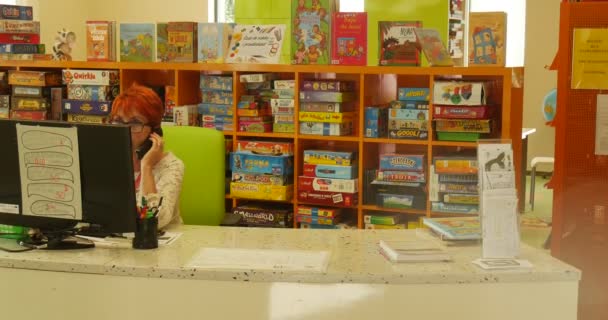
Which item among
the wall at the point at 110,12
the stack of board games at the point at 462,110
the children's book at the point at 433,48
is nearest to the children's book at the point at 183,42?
the children's book at the point at 433,48

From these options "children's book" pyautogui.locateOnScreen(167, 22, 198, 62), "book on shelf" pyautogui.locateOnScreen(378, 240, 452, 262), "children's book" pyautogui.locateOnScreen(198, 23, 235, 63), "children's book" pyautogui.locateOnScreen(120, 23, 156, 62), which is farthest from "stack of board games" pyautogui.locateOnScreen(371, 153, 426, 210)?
"book on shelf" pyautogui.locateOnScreen(378, 240, 452, 262)

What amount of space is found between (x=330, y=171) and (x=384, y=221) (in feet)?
1.53

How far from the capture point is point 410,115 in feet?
15.3

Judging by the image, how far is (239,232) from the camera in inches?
107

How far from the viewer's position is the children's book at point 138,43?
17.3ft

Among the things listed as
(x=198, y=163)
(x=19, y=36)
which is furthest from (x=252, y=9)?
(x=198, y=163)

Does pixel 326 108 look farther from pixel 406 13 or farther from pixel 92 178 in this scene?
pixel 406 13

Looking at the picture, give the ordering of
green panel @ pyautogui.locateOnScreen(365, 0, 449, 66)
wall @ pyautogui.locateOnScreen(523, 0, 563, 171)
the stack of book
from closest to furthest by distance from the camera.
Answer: the stack of book
green panel @ pyautogui.locateOnScreen(365, 0, 449, 66)
wall @ pyautogui.locateOnScreen(523, 0, 563, 171)

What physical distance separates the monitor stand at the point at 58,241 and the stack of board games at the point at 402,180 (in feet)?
8.39

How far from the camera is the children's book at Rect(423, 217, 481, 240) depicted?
2.50m

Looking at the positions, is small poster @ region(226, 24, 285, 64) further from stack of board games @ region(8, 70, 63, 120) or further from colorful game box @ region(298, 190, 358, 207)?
stack of board games @ region(8, 70, 63, 120)

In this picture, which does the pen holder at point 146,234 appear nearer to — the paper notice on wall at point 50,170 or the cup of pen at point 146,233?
the cup of pen at point 146,233

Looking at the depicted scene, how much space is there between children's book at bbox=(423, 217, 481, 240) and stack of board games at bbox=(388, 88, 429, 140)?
6.36 ft

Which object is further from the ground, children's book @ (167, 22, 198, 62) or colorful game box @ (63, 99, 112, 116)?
children's book @ (167, 22, 198, 62)
